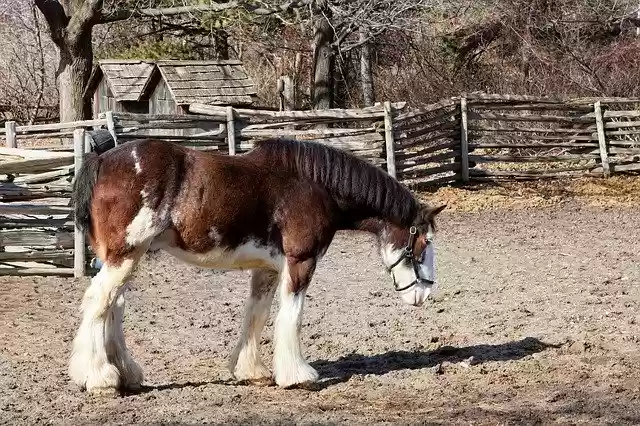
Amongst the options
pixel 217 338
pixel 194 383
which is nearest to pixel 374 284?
pixel 217 338

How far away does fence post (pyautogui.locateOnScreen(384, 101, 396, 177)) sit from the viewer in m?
16.2

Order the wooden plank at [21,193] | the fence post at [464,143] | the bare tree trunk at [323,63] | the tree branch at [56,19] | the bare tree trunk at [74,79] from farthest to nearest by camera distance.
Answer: the bare tree trunk at [323,63], the bare tree trunk at [74,79], the tree branch at [56,19], the fence post at [464,143], the wooden plank at [21,193]

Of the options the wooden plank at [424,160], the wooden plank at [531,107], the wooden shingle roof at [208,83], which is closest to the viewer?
the wooden plank at [424,160]

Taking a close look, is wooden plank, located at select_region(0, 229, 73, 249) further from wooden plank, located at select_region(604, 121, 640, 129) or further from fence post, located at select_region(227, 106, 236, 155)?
wooden plank, located at select_region(604, 121, 640, 129)

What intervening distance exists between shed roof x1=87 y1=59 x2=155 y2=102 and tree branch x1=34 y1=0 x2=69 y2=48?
3.06 metres

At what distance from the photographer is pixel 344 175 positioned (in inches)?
256

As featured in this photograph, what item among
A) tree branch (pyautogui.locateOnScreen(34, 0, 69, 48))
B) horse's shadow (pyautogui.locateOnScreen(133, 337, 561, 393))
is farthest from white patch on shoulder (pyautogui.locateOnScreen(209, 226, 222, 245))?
tree branch (pyautogui.locateOnScreen(34, 0, 69, 48))

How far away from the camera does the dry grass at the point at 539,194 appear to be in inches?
610

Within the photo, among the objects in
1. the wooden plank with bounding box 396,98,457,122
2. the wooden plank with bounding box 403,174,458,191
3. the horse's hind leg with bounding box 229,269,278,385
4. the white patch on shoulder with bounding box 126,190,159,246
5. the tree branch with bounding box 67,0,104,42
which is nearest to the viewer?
the white patch on shoulder with bounding box 126,190,159,246

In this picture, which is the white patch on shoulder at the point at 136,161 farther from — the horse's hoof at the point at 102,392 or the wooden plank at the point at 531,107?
the wooden plank at the point at 531,107

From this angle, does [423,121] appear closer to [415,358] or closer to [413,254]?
[415,358]

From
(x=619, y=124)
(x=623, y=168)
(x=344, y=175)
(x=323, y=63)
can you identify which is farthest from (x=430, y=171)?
(x=344, y=175)

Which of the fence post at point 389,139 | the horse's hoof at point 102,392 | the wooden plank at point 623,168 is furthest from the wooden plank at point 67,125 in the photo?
the wooden plank at point 623,168

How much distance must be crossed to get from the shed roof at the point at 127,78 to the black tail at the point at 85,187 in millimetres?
16498
